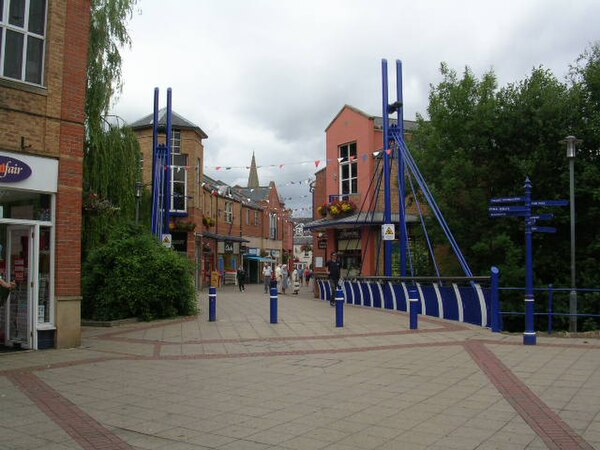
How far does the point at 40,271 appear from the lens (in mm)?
10211

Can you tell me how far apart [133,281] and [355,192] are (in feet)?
52.7

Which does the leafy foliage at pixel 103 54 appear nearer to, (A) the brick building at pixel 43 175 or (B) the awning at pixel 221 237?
(A) the brick building at pixel 43 175

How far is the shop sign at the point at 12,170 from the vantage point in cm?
930

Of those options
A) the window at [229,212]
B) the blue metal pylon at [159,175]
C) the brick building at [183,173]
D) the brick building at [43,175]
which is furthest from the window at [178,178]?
the brick building at [43,175]

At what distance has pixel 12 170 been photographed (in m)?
9.43

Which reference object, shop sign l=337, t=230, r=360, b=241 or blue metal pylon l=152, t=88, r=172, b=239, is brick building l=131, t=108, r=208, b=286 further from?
blue metal pylon l=152, t=88, r=172, b=239

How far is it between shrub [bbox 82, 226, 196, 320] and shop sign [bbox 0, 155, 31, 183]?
5.43 metres

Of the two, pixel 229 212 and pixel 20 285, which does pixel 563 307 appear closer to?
pixel 20 285

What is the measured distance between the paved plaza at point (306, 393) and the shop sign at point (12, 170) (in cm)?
288

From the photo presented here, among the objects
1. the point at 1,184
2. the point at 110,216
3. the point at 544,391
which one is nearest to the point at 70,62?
the point at 1,184

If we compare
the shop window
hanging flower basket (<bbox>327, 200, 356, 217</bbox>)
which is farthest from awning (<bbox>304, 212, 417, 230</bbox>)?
the shop window

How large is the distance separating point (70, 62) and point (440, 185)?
1406 cm

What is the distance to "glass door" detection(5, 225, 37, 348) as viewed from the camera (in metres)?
10.0

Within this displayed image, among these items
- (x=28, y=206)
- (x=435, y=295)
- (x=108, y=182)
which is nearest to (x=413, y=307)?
(x=435, y=295)
